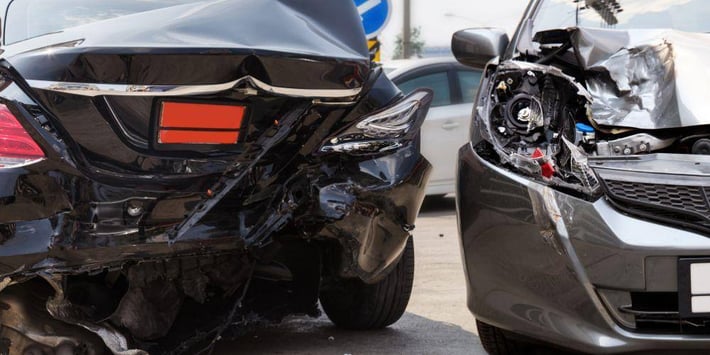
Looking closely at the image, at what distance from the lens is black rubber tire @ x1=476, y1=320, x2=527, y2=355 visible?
3.90 metres

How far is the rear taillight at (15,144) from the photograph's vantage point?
10.2 ft

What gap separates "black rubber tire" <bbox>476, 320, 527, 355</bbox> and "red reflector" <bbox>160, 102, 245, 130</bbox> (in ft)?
3.85

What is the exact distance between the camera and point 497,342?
3920 mm

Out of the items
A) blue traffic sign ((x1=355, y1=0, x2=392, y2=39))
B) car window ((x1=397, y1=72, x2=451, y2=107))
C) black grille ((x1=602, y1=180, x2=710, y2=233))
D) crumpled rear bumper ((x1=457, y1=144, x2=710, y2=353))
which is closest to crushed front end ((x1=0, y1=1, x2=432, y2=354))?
crumpled rear bumper ((x1=457, y1=144, x2=710, y2=353))

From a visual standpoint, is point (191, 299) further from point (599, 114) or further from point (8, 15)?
point (599, 114)

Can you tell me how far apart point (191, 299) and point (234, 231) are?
0.48m

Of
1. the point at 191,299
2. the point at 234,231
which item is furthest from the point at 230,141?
the point at 191,299

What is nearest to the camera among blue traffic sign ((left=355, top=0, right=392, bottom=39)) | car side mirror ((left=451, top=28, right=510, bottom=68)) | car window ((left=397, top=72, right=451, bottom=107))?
car side mirror ((left=451, top=28, right=510, bottom=68))

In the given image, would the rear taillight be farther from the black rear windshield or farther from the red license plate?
the black rear windshield

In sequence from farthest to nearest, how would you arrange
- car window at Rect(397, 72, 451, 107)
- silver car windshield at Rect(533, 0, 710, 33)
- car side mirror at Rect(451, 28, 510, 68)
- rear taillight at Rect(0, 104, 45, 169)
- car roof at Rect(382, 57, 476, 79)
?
car window at Rect(397, 72, 451, 107)
car roof at Rect(382, 57, 476, 79)
car side mirror at Rect(451, 28, 510, 68)
silver car windshield at Rect(533, 0, 710, 33)
rear taillight at Rect(0, 104, 45, 169)

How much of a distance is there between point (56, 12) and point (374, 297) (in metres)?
1.72

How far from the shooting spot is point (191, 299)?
3.87m

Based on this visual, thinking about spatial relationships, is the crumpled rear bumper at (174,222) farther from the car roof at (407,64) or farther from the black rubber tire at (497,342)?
the car roof at (407,64)

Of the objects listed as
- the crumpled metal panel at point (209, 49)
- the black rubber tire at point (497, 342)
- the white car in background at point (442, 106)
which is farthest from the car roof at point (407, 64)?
the crumpled metal panel at point (209, 49)
